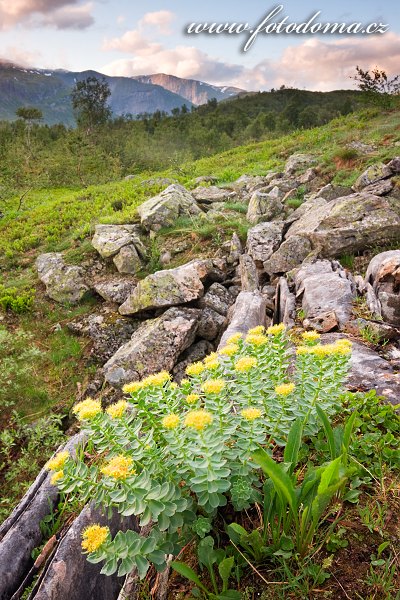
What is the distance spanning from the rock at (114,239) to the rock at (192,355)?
13.1 feet

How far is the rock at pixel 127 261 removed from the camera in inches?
399

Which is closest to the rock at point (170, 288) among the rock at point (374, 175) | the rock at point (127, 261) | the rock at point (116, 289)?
the rock at point (116, 289)

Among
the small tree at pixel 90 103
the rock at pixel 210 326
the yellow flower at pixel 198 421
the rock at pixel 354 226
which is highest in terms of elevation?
the small tree at pixel 90 103

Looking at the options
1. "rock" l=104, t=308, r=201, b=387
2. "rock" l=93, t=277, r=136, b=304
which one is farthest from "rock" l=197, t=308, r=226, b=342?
"rock" l=93, t=277, r=136, b=304

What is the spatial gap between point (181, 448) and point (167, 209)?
10.5 m

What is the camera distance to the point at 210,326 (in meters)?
7.71

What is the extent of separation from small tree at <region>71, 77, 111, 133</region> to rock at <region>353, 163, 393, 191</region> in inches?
1416

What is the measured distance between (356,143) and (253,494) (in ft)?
55.1

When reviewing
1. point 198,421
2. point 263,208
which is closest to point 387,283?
point 198,421

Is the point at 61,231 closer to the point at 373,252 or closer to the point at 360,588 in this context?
the point at 373,252

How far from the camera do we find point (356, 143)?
15.7 metres

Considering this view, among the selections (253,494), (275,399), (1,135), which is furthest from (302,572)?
(1,135)

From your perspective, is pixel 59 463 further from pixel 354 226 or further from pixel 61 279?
pixel 61 279

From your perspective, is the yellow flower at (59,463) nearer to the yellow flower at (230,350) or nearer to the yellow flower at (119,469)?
the yellow flower at (119,469)
